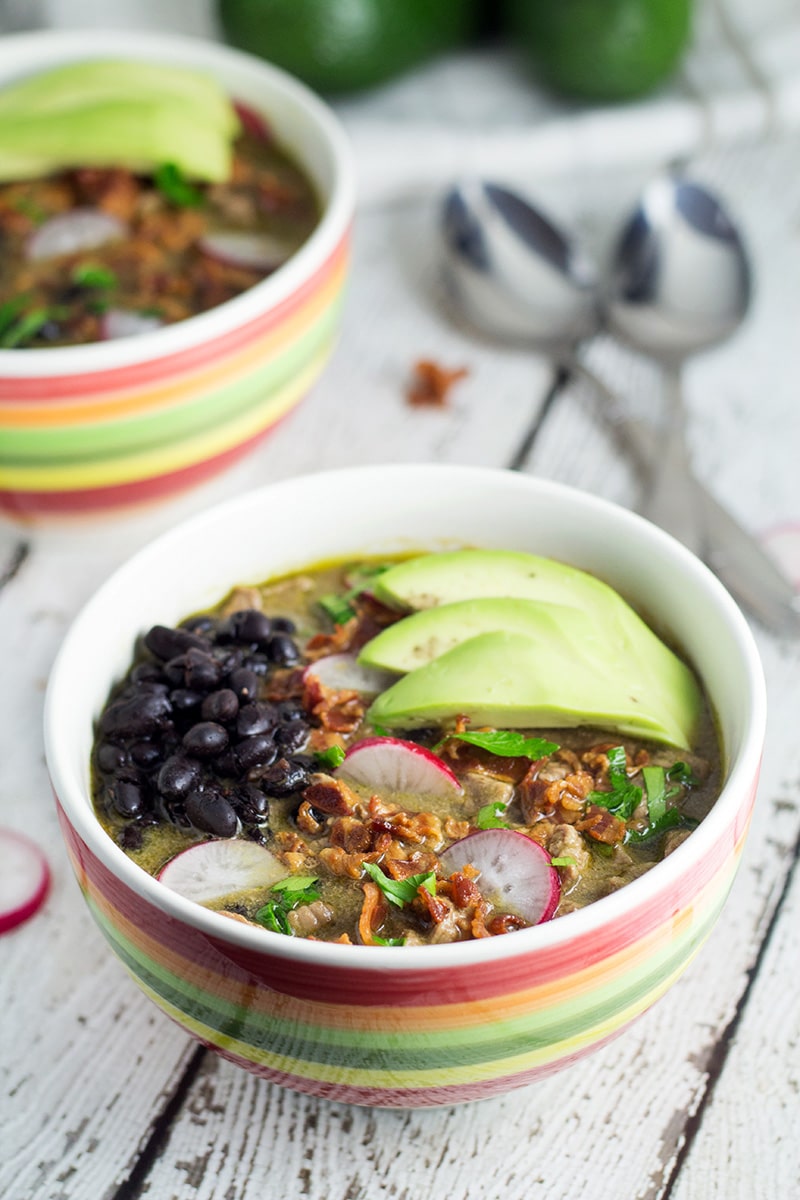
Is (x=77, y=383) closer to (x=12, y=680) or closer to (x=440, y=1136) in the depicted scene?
(x=12, y=680)

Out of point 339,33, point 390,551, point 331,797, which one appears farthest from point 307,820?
point 339,33

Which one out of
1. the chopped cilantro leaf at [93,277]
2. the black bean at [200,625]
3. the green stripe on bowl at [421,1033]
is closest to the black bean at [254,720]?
the black bean at [200,625]

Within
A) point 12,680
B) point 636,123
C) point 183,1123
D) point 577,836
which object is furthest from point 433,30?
point 183,1123

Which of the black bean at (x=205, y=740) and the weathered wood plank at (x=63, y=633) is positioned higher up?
the black bean at (x=205, y=740)

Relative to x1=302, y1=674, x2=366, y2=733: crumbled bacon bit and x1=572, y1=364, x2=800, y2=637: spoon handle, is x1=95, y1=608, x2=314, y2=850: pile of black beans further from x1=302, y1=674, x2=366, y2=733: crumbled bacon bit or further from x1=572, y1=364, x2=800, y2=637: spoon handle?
x1=572, y1=364, x2=800, y2=637: spoon handle

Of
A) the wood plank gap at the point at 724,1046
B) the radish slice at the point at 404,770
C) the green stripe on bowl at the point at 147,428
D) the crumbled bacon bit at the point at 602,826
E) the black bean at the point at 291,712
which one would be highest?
the crumbled bacon bit at the point at 602,826

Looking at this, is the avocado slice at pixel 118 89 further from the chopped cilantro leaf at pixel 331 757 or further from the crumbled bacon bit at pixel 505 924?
the crumbled bacon bit at pixel 505 924
